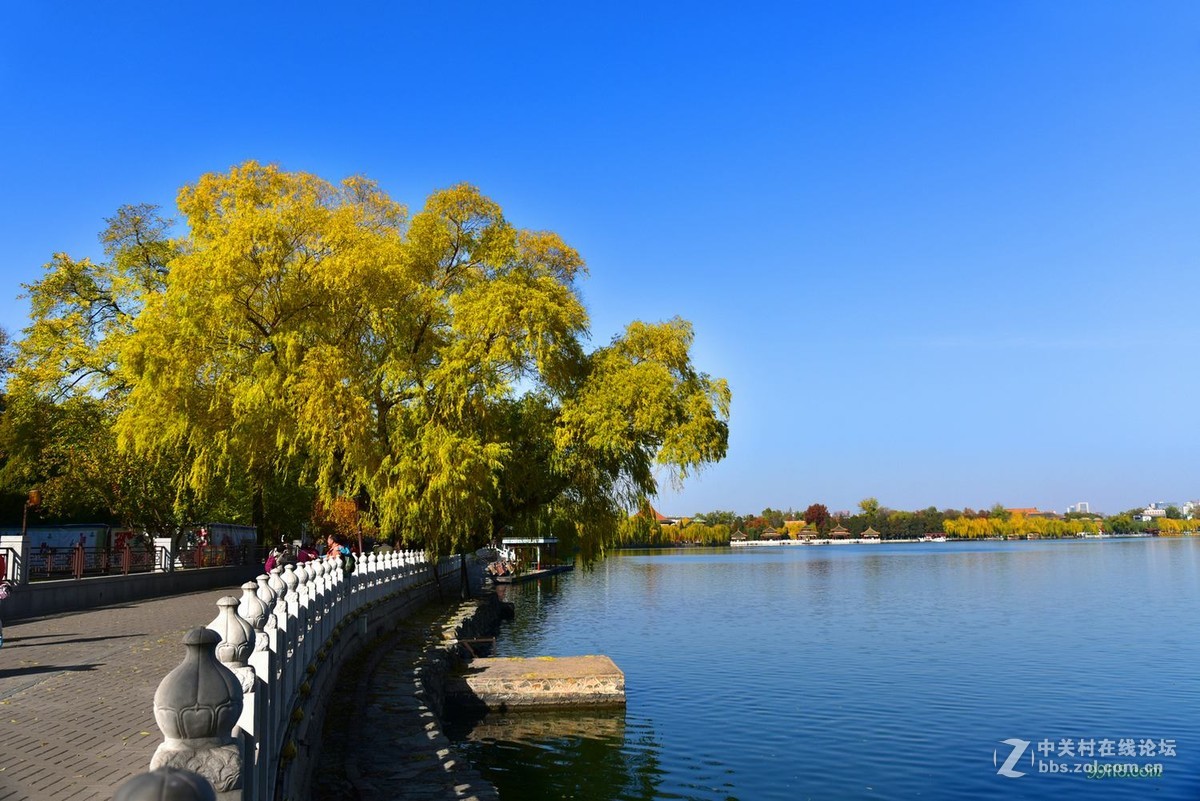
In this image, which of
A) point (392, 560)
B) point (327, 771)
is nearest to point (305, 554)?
point (392, 560)

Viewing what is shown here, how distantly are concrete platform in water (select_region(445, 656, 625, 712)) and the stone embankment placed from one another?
54 cm

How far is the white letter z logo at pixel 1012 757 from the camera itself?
52.2ft

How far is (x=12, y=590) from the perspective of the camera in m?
20.6

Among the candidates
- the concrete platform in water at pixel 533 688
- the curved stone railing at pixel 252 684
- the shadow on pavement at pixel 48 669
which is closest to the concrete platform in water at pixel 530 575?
the concrete platform in water at pixel 533 688

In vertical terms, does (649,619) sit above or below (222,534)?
below

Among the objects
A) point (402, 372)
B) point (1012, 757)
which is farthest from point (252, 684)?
point (402, 372)

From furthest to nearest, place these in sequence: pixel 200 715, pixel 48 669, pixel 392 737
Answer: pixel 48 669
pixel 392 737
pixel 200 715

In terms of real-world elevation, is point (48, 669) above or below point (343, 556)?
below

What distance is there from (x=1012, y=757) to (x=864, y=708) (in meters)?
4.37

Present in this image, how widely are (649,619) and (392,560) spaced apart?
17821mm

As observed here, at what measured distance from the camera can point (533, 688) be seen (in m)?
20.2

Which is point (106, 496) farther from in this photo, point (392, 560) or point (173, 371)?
point (392, 560)

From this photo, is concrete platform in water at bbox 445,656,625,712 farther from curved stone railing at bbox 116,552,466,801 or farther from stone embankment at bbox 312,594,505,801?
curved stone railing at bbox 116,552,466,801

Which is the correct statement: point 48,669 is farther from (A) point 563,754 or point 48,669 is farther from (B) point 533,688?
(B) point 533,688
